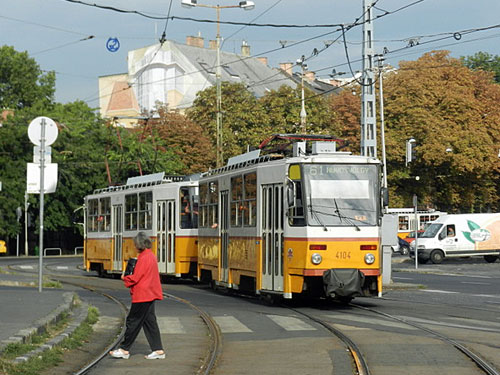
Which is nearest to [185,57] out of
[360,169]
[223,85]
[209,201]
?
[223,85]

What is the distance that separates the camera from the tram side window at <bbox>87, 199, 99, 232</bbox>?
34.7 meters

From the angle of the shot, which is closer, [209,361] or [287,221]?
[209,361]

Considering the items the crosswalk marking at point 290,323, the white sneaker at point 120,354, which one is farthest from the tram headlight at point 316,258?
the white sneaker at point 120,354

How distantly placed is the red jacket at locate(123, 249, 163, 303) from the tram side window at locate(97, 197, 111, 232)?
2175 centimetres

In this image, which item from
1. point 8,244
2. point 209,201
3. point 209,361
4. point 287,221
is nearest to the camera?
point 209,361

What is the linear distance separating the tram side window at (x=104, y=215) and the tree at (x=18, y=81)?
41.1 metres

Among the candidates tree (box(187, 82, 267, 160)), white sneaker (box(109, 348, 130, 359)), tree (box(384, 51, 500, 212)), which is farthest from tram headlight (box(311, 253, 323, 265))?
tree (box(187, 82, 267, 160))

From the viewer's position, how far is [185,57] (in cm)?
9269

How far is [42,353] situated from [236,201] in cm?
1082

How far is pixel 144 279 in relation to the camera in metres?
11.5

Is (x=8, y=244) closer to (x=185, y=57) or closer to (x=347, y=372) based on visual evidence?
(x=185, y=57)

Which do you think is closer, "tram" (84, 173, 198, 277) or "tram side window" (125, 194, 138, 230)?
"tram" (84, 173, 198, 277)

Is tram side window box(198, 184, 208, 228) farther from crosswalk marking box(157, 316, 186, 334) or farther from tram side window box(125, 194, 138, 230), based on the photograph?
crosswalk marking box(157, 316, 186, 334)

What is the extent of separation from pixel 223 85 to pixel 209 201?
5120 cm
